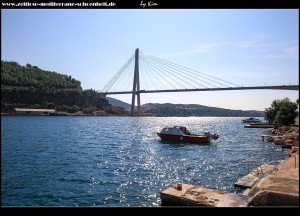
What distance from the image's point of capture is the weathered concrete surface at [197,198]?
9.09 metres

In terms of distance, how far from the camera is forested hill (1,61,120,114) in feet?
355

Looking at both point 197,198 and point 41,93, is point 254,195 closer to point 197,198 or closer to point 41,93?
point 197,198

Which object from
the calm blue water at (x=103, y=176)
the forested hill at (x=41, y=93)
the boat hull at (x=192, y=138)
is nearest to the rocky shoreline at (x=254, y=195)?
the calm blue water at (x=103, y=176)

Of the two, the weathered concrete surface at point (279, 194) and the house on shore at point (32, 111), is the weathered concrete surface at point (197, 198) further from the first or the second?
the house on shore at point (32, 111)

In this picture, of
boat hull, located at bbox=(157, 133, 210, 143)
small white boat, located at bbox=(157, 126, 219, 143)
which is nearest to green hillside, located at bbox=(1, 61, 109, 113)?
small white boat, located at bbox=(157, 126, 219, 143)

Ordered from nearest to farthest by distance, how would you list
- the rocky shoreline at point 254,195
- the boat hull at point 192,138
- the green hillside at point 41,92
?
the rocky shoreline at point 254,195 < the boat hull at point 192,138 < the green hillside at point 41,92

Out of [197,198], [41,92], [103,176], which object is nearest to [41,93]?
[41,92]

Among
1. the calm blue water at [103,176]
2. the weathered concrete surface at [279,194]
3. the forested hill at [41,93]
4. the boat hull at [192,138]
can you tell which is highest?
the forested hill at [41,93]

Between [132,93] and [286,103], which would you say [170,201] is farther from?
[132,93]

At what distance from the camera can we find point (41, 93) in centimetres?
11869

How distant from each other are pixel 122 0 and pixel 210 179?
13912 mm

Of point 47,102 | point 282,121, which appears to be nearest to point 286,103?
point 282,121

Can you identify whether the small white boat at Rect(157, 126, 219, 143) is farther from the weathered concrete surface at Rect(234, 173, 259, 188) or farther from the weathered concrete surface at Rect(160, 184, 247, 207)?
the weathered concrete surface at Rect(160, 184, 247, 207)

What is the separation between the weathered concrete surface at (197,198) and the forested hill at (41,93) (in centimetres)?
10409
